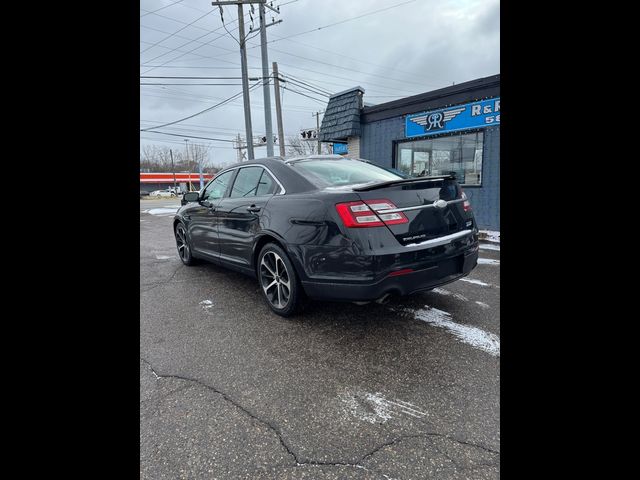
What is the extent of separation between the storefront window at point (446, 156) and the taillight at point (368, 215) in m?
6.57

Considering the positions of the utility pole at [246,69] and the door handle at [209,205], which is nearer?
the door handle at [209,205]

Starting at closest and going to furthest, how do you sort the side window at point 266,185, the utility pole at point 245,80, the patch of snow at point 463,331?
the patch of snow at point 463,331
the side window at point 266,185
the utility pole at point 245,80

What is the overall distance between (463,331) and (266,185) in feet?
7.69

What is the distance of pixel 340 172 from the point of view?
354 cm

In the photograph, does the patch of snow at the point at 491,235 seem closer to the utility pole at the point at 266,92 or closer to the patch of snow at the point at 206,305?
the patch of snow at the point at 206,305

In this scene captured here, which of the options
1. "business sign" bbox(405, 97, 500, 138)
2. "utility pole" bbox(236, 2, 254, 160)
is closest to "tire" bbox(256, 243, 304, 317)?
"business sign" bbox(405, 97, 500, 138)

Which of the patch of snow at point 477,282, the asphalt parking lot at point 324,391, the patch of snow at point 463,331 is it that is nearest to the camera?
the asphalt parking lot at point 324,391

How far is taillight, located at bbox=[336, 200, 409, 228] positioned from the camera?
2.69 meters

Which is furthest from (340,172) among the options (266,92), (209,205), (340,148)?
(266,92)

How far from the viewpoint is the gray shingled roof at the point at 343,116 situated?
10859 millimetres

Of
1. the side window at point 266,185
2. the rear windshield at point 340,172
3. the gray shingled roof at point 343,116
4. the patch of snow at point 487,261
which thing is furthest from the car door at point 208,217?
the gray shingled roof at point 343,116

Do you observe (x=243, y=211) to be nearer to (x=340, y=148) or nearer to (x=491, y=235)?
(x=491, y=235)
